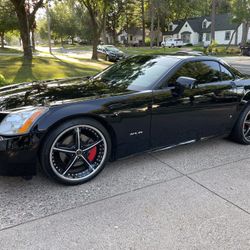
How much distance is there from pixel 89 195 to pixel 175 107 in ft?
5.01

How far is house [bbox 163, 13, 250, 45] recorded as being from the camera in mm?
53156

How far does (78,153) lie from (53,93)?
0.80m

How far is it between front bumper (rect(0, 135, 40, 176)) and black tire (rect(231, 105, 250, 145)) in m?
3.05

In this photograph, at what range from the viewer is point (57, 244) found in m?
2.26

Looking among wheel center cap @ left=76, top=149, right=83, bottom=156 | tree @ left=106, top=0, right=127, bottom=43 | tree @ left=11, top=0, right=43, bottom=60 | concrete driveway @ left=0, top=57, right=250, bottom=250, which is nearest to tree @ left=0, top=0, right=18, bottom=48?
tree @ left=11, top=0, right=43, bottom=60

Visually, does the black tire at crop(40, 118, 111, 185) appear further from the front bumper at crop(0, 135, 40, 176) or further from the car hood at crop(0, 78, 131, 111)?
the car hood at crop(0, 78, 131, 111)

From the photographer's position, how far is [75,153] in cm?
308

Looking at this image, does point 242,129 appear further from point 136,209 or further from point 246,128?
point 136,209

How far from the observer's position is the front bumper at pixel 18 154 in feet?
8.77

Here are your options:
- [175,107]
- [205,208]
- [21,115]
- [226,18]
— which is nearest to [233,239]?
[205,208]

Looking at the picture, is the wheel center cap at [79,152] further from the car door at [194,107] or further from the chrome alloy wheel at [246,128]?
the chrome alloy wheel at [246,128]

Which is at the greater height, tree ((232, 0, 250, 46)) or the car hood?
tree ((232, 0, 250, 46))

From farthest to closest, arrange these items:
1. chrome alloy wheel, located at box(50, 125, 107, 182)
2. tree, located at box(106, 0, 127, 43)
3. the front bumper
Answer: tree, located at box(106, 0, 127, 43)
chrome alloy wheel, located at box(50, 125, 107, 182)
the front bumper

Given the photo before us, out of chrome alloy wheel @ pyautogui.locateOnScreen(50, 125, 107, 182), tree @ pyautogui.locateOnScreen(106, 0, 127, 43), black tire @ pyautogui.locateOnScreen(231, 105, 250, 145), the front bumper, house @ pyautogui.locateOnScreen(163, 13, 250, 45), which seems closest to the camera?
the front bumper
